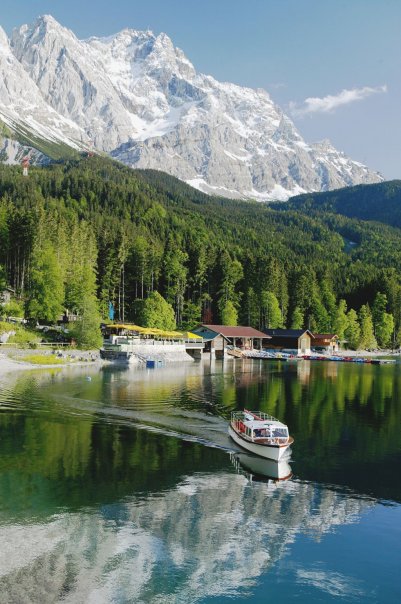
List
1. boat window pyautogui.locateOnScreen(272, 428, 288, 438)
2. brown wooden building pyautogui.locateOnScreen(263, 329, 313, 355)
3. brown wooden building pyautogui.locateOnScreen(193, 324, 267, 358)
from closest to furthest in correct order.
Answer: boat window pyautogui.locateOnScreen(272, 428, 288, 438)
brown wooden building pyautogui.locateOnScreen(193, 324, 267, 358)
brown wooden building pyautogui.locateOnScreen(263, 329, 313, 355)

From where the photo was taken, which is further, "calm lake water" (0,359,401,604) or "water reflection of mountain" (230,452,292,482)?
"water reflection of mountain" (230,452,292,482)

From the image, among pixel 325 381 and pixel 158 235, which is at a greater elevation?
pixel 158 235

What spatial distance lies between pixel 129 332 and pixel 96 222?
234 feet

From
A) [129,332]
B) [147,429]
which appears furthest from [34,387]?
[129,332]

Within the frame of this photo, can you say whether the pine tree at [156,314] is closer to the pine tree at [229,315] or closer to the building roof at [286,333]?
the pine tree at [229,315]

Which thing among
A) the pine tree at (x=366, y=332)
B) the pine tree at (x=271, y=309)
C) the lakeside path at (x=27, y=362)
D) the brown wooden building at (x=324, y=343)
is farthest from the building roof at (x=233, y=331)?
the lakeside path at (x=27, y=362)

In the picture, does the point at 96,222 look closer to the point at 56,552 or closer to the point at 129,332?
the point at 129,332

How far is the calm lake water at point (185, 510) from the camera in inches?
755

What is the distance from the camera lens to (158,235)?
198625mm

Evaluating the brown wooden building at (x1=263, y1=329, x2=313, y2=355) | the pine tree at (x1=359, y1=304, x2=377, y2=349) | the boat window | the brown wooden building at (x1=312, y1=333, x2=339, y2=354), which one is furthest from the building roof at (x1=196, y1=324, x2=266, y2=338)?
the boat window

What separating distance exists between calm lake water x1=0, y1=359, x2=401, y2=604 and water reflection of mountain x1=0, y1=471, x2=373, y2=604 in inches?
2.7

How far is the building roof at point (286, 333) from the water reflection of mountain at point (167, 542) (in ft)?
401

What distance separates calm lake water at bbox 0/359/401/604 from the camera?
755 inches

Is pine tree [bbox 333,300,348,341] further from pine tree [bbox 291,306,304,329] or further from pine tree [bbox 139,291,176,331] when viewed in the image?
pine tree [bbox 139,291,176,331]
